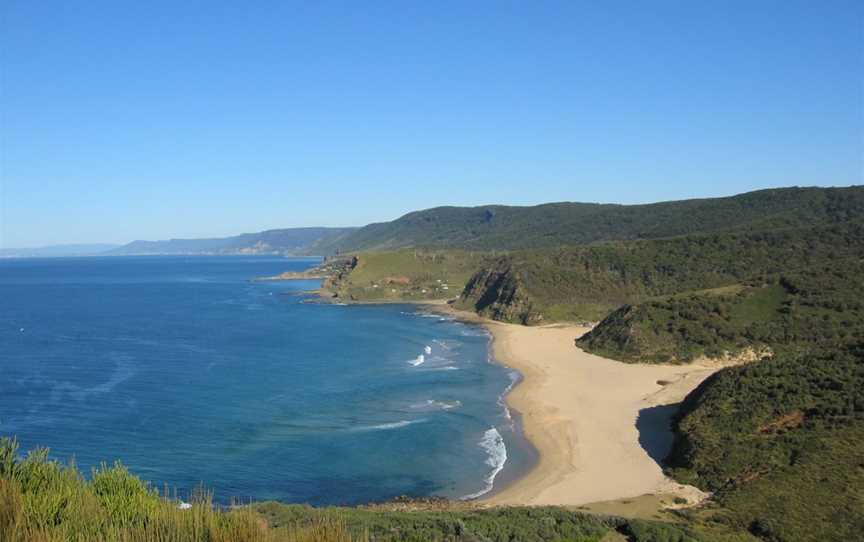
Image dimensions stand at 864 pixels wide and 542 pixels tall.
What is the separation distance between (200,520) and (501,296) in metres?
108

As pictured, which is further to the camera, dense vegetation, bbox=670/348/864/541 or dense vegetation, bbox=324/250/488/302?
dense vegetation, bbox=324/250/488/302

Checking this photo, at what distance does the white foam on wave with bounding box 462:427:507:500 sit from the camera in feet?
130

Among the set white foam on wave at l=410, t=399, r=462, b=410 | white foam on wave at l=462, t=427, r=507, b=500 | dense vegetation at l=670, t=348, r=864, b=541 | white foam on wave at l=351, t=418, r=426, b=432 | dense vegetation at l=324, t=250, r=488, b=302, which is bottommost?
white foam on wave at l=462, t=427, r=507, b=500

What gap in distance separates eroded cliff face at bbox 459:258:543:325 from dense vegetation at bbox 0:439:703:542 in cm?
7771

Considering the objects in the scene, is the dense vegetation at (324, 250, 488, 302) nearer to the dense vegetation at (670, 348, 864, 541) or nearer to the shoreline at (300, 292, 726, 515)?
the shoreline at (300, 292, 726, 515)

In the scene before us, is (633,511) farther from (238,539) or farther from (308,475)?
(238,539)

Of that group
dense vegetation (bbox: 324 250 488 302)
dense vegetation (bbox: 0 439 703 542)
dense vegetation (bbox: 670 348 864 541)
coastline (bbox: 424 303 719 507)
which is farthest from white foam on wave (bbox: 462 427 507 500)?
dense vegetation (bbox: 324 250 488 302)

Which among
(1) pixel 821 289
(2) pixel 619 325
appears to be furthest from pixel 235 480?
(1) pixel 821 289

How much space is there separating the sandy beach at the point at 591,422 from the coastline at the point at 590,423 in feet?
0.18

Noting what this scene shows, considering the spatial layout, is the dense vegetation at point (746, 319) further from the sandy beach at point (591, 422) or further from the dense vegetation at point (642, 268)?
the dense vegetation at point (642, 268)

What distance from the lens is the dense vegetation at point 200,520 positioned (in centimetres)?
1257

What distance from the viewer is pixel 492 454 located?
45.7 m

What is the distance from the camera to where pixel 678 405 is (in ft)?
178

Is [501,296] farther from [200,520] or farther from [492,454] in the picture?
[200,520]
